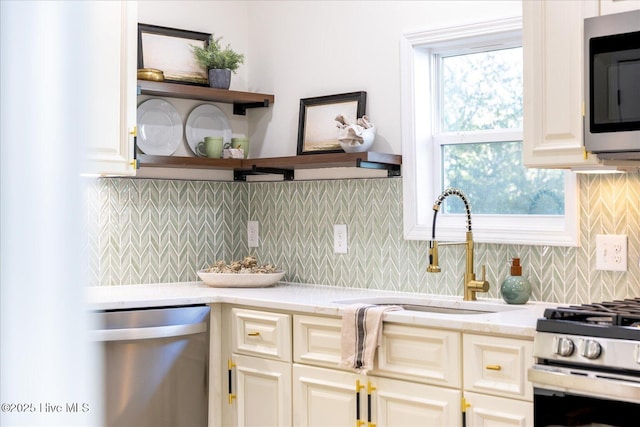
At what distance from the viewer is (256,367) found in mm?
3191

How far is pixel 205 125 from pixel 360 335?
1.64 meters

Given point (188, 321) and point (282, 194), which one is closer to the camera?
point (188, 321)

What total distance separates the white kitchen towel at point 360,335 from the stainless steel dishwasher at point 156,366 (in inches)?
27.9

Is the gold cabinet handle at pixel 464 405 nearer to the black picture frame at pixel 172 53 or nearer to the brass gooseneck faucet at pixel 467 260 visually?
the brass gooseneck faucet at pixel 467 260

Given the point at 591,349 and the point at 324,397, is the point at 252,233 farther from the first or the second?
the point at 591,349

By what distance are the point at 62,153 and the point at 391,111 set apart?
3.22 metres

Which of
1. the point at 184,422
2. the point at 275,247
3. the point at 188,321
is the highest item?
the point at 275,247

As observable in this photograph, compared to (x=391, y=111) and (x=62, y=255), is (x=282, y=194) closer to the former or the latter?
(x=391, y=111)

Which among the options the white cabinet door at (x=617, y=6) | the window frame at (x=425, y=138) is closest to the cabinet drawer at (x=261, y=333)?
the window frame at (x=425, y=138)

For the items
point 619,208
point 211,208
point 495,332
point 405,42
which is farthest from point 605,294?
point 211,208

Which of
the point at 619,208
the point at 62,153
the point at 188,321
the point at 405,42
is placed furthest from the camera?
the point at 405,42

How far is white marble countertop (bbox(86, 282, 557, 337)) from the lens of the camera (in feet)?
8.28

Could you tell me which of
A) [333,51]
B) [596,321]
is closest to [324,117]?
[333,51]

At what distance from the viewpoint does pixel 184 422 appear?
325cm
